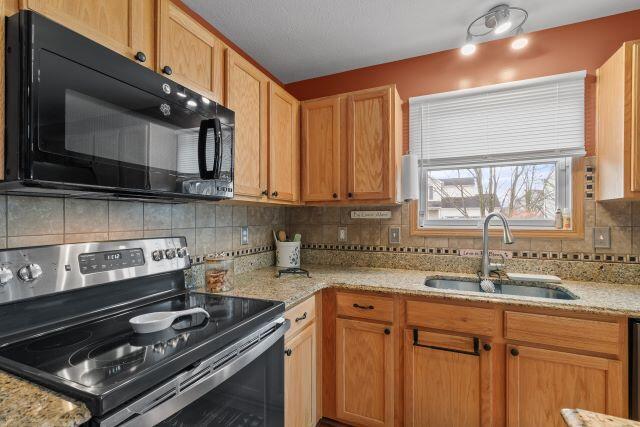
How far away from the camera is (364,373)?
5.92 feet

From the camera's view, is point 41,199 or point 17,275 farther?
point 41,199

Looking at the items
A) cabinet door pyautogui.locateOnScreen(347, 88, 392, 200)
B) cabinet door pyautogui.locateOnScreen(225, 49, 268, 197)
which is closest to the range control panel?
cabinet door pyautogui.locateOnScreen(225, 49, 268, 197)

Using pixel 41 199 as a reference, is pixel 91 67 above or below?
above

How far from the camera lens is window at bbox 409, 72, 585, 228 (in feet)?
6.33

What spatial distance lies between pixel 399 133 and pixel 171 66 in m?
1.46

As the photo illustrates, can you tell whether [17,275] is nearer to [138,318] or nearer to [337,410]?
[138,318]

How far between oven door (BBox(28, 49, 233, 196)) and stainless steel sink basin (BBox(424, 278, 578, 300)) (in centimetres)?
155

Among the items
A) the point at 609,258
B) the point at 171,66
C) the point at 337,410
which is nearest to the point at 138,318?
the point at 171,66

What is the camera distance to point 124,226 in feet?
4.57

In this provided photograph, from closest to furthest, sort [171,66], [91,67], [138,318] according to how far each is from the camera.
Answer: [91,67] → [138,318] → [171,66]

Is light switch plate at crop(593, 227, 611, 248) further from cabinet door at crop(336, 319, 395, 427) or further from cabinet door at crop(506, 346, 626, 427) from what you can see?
cabinet door at crop(336, 319, 395, 427)

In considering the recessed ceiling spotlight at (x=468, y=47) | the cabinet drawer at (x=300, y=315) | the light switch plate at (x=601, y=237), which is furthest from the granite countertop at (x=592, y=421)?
the recessed ceiling spotlight at (x=468, y=47)

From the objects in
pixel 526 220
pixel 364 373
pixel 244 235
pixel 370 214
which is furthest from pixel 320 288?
pixel 526 220

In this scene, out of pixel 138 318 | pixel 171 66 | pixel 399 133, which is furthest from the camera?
pixel 399 133
